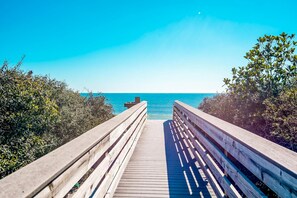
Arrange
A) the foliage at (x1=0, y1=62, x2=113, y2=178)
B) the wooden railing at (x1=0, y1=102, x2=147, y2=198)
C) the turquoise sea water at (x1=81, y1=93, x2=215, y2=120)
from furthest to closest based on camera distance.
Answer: the turquoise sea water at (x1=81, y1=93, x2=215, y2=120) → the foliage at (x1=0, y1=62, x2=113, y2=178) → the wooden railing at (x1=0, y1=102, x2=147, y2=198)

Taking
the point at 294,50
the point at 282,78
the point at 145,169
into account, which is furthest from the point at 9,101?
the point at 294,50

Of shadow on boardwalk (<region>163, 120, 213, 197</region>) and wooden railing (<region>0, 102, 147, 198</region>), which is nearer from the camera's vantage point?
wooden railing (<region>0, 102, 147, 198</region>)

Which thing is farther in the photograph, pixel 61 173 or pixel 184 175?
pixel 184 175

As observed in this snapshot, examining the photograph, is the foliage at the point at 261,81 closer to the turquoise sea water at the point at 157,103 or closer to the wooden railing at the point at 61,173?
the wooden railing at the point at 61,173

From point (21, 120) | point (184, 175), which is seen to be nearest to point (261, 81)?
point (184, 175)

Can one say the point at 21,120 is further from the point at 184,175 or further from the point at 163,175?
the point at 184,175

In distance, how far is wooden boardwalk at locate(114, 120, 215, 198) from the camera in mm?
2613

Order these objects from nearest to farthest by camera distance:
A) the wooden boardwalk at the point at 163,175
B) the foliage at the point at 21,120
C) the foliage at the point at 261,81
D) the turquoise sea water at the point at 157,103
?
the wooden boardwalk at the point at 163,175
the foliage at the point at 21,120
the foliage at the point at 261,81
the turquoise sea water at the point at 157,103

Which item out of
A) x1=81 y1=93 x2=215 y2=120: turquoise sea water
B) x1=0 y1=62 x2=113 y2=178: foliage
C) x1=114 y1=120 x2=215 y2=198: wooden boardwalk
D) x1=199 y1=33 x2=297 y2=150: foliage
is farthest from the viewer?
x1=81 y1=93 x2=215 y2=120: turquoise sea water

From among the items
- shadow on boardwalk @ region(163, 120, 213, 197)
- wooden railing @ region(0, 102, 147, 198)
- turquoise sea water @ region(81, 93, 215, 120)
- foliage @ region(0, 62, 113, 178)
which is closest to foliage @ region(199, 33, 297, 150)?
shadow on boardwalk @ region(163, 120, 213, 197)

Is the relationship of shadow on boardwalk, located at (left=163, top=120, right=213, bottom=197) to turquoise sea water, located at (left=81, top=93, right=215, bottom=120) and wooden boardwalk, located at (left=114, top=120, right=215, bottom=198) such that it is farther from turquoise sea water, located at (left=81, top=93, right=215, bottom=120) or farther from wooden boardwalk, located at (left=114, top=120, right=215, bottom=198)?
turquoise sea water, located at (left=81, top=93, right=215, bottom=120)

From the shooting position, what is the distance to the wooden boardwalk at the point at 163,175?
2.61 metres

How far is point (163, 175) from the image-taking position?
10.5ft

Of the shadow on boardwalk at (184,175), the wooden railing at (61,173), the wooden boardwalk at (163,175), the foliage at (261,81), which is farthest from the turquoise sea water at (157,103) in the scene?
the wooden railing at (61,173)
